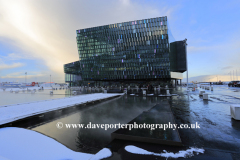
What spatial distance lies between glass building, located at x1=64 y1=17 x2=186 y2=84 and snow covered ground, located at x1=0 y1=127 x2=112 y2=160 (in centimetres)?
5992

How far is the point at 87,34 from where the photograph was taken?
70312 millimetres

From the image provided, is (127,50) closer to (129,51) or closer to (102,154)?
(129,51)

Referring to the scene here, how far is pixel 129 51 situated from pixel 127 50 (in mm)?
1226

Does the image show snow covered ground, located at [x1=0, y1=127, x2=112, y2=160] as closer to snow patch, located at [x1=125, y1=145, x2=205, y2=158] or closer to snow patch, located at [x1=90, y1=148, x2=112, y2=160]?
snow patch, located at [x1=90, y1=148, x2=112, y2=160]

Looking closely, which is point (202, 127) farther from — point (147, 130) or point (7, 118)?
point (7, 118)

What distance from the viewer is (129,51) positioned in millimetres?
64188

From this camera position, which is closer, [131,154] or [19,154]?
[131,154]

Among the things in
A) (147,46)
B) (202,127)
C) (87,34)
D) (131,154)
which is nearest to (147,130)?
(131,154)

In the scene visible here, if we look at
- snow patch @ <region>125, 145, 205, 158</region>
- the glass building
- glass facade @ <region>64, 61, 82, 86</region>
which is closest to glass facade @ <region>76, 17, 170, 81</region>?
the glass building

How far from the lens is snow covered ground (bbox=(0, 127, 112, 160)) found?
374cm

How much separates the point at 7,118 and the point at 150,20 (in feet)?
213

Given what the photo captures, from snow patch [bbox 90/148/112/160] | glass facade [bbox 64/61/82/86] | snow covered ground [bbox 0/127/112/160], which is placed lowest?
snow covered ground [bbox 0/127/112/160]

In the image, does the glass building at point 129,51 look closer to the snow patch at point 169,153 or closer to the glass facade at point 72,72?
the glass facade at point 72,72

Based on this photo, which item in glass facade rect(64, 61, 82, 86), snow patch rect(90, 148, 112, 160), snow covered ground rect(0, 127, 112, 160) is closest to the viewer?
snow patch rect(90, 148, 112, 160)
